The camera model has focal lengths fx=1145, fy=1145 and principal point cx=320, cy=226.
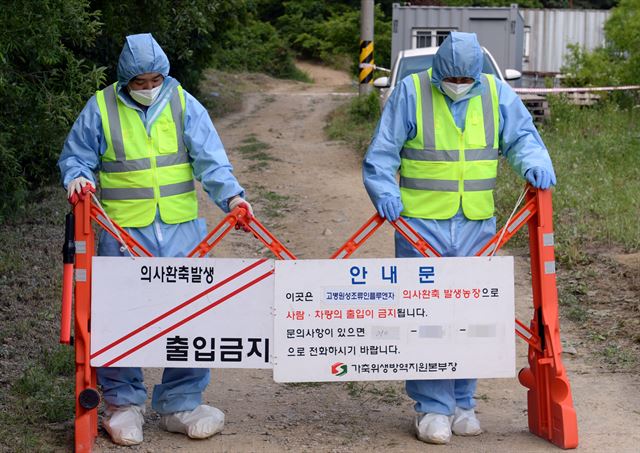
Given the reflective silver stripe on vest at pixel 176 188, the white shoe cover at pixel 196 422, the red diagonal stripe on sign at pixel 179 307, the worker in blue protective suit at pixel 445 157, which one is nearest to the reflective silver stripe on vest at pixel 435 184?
the worker in blue protective suit at pixel 445 157

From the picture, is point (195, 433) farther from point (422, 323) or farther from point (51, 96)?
point (51, 96)

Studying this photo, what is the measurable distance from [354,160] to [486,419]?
10.6 m

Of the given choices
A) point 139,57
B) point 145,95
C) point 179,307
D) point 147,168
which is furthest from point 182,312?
point 139,57

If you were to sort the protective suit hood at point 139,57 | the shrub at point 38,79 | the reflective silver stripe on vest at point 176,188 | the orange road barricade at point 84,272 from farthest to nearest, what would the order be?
the shrub at point 38,79 < the reflective silver stripe on vest at point 176,188 < the protective suit hood at point 139,57 < the orange road barricade at point 84,272

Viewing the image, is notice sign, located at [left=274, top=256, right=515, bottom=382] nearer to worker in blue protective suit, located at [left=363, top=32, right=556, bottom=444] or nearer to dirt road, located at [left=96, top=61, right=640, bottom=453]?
worker in blue protective suit, located at [left=363, top=32, right=556, bottom=444]

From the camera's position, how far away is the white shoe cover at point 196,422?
18.7 feet

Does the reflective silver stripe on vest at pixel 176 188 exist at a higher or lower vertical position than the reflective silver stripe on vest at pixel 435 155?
lower

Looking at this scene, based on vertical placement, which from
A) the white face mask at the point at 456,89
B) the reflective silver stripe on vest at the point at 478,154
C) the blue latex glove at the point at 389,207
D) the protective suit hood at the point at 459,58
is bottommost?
the blue latex glove at the point at 389,207

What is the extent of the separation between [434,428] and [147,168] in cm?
190

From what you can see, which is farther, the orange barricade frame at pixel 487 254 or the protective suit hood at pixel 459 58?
the protective suit hood at pixel 459 58

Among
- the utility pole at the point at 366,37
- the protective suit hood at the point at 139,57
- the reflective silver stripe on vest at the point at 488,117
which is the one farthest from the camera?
the utility pole at the point at 366,37

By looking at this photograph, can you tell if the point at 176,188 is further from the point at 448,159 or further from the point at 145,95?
the point at 448,159

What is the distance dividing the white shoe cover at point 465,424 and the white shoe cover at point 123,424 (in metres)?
1.59

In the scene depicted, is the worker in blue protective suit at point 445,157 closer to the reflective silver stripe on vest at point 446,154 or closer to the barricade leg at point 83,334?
the reflective silver stripe on vest at point 446,154
